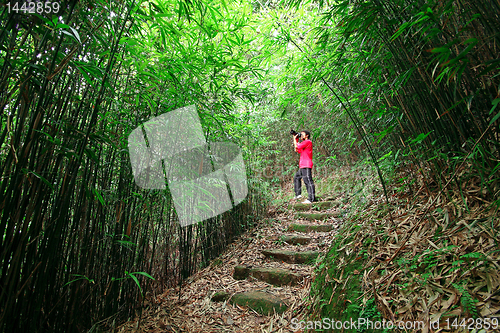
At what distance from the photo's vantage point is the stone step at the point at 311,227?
2674 millimetres

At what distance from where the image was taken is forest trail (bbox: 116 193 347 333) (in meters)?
1.56

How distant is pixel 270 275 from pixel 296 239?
69 cm

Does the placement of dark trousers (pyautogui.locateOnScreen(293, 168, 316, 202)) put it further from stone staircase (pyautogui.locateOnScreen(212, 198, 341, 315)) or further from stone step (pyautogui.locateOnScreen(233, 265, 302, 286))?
stone step (pyautogui.locateOnScreen(233, 265, 302, 286))

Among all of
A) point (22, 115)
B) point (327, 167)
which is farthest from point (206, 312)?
point (327, 167)

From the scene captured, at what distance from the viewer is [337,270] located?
4.70 feet

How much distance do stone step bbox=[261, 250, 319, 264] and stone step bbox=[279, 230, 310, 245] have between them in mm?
261

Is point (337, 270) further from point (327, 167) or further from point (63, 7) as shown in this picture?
point (327, 167)

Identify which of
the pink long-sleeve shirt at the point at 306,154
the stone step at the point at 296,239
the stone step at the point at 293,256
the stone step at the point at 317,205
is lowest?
the stone step at the point at 293,256

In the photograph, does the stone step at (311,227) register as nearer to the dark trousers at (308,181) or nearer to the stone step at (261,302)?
the dark trousers at (308,181)

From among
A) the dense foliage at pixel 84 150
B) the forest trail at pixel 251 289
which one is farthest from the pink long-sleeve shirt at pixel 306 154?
the dense foliage at pixel 84 150

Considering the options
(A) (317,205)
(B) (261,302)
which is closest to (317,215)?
(A) (317,205)

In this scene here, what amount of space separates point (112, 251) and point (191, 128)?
1.05 metres

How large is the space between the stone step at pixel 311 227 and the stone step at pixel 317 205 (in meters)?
0.72

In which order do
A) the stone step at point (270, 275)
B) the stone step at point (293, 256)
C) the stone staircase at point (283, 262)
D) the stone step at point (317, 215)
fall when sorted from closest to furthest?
the stone staircase at point (283, 262) → the stone step at point (270, 275) → the stone step at point (293, 256) → the stone step at point (317, 215)
